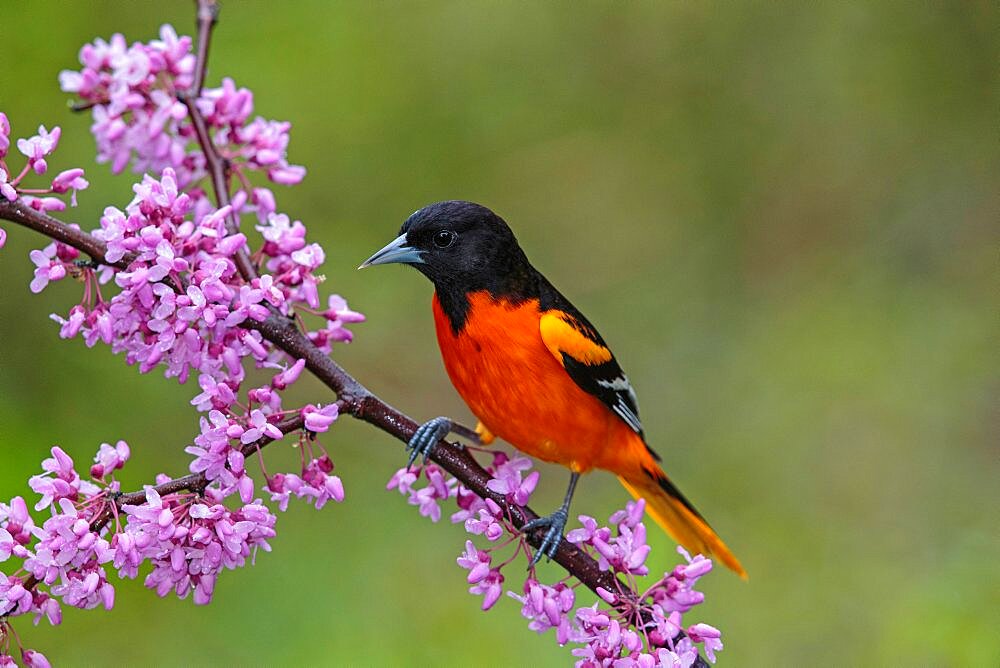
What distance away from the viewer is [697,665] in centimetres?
264

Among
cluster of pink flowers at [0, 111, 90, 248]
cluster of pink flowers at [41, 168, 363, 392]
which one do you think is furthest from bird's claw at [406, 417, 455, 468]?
cluster of pink flowers at [0, 111, 90, 248]

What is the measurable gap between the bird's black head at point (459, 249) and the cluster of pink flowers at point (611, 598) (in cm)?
84

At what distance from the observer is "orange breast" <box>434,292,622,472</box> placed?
3428 mm

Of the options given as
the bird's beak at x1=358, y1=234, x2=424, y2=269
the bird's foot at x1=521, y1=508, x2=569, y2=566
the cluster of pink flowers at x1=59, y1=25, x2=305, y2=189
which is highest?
the bird's beak at x1=358, y1=234, x2=424, y2=269

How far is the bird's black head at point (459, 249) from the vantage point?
335cm

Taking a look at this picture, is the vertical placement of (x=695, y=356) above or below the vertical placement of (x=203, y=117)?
above

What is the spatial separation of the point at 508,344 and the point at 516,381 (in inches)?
4.8

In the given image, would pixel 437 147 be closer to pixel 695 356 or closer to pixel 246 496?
pixel 695 356

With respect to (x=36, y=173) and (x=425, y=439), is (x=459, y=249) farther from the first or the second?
(x=36, y=173)

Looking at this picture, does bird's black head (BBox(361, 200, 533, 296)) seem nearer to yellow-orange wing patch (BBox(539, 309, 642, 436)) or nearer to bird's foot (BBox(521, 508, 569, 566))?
yellow-orange wing patch (BBox(539, 309, 642, 436))

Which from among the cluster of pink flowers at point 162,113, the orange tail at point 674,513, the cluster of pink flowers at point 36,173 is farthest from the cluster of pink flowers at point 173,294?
the orange tail at point 674,513

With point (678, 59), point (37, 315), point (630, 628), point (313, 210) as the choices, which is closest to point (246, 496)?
point (630, 628)

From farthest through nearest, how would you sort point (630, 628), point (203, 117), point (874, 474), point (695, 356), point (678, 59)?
point (678, 59), point (695, 356), point (874, 474), point (203, 117), point (630, 628)

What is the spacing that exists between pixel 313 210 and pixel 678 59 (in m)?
3.24
